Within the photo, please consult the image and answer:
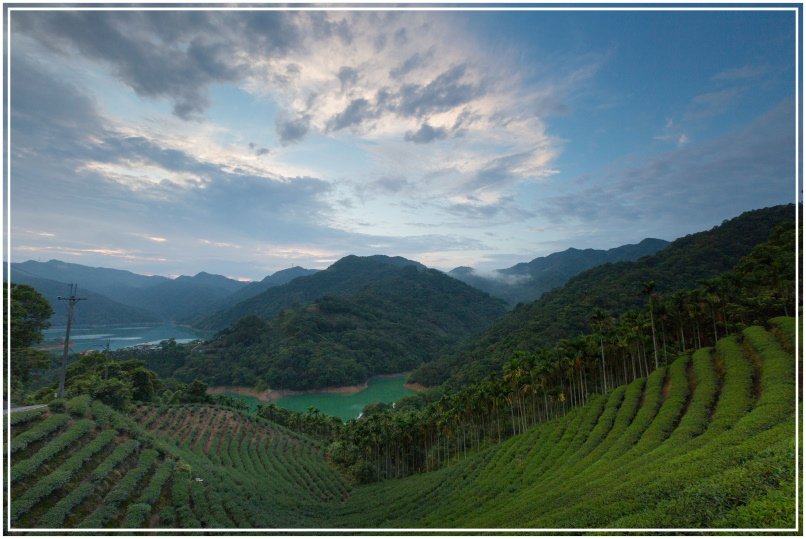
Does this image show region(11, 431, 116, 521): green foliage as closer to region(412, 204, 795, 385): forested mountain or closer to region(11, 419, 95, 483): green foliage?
region(11, 419, 95, 483): green foliage

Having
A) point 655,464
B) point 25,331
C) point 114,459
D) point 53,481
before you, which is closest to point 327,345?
point 25,331

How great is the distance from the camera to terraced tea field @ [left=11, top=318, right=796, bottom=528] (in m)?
8.36

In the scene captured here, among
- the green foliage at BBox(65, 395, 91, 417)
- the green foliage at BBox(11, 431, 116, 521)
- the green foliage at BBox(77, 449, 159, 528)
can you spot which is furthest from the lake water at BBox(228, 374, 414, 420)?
the green foliage at BBox(11, 431, 116, 521)

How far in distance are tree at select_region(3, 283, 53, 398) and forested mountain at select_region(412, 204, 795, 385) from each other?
191ft

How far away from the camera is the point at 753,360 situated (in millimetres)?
22094

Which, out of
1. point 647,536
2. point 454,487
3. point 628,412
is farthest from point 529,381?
point 647,536

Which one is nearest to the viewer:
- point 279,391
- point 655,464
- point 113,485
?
point 655,464

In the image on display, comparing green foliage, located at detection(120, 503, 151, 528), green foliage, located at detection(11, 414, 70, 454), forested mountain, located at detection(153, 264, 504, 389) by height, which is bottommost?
forested mountain, located at detection(153, 264, 504, 389)

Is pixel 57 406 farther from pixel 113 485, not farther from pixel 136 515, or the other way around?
pixel 136 515

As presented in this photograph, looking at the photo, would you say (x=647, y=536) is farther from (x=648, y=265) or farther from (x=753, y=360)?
(x=648, y=265)

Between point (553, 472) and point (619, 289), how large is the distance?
67.5 meters

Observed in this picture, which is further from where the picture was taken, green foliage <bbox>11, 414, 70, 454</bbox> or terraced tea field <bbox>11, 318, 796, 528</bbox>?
green foliage <bbox>11, 414, 70, 454</bbox>

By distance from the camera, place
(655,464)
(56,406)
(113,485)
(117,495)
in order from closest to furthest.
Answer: (117,495), (655,464), (113,485), (56,406)

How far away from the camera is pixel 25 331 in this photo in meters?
24.1
